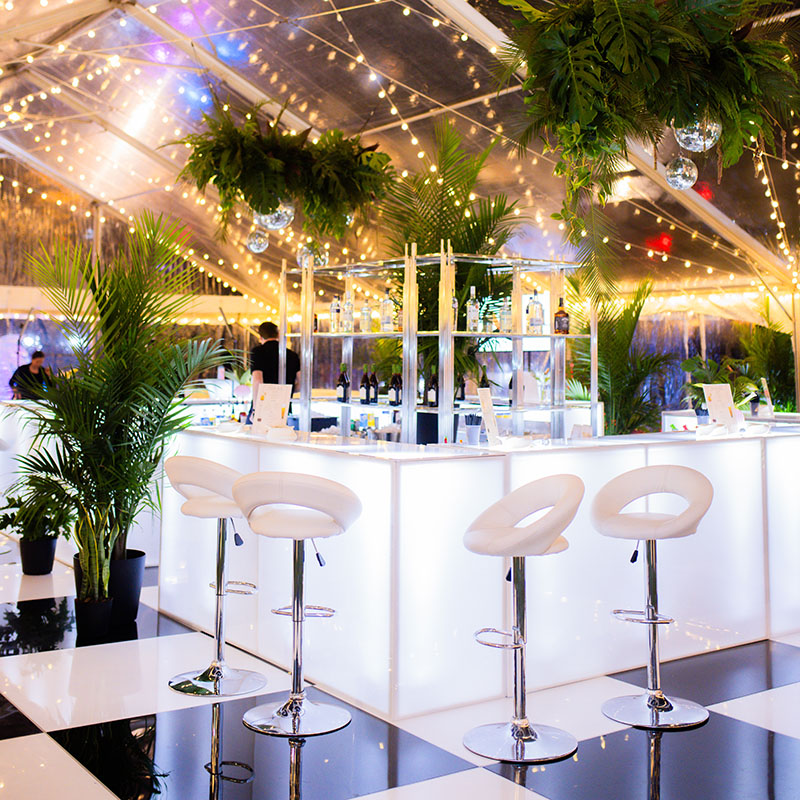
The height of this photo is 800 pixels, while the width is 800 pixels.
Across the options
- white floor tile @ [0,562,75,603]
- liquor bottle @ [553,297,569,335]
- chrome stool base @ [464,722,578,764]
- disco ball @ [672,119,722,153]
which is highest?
disco ball @ [672,119,722,153]

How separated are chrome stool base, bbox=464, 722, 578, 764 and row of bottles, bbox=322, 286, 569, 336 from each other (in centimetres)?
185

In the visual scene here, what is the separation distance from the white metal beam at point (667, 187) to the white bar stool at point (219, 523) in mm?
3605

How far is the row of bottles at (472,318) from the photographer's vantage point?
4367 millimetres

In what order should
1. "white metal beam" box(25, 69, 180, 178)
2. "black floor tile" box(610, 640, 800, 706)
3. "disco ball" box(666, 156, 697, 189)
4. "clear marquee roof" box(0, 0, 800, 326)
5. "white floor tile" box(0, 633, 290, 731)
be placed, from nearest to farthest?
"white floor tile" box(0, 633, 290, 731), "black floor tile" box(610, 640, 800, 706), "disco ball" box(666, 156, 697, 189), "clear marquee roof" box(0, 0, 800, 326), "white metal beam" box(25, 69, 180, 178)

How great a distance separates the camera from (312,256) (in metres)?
4.83

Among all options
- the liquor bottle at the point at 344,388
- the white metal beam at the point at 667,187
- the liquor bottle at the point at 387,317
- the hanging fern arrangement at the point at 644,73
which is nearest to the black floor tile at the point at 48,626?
the liquor bottle at the point at 344,388

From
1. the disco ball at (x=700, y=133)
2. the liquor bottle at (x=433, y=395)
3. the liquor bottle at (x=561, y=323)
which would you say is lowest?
the liquor bottle at (x=433, y=395)

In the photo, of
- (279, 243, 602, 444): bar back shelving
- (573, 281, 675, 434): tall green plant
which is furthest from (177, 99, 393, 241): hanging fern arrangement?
(573, 281, 675, 434): tall green plant

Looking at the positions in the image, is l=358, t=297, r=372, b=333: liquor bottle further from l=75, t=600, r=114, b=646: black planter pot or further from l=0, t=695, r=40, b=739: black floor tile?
l=0, t=695, r=40, b=739: black floor tile

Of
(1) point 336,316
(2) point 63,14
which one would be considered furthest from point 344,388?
(2) point 63,14

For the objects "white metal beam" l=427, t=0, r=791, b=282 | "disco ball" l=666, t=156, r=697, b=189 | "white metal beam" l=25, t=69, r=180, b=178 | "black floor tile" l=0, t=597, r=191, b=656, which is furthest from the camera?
"white metal beam" l=25, t=69, r=180, b=178

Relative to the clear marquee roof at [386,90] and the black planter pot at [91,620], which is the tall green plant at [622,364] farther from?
the black planter pot at [91,620]

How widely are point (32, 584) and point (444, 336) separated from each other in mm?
3019

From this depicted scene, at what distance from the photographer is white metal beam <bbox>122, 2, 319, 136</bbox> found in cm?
745
